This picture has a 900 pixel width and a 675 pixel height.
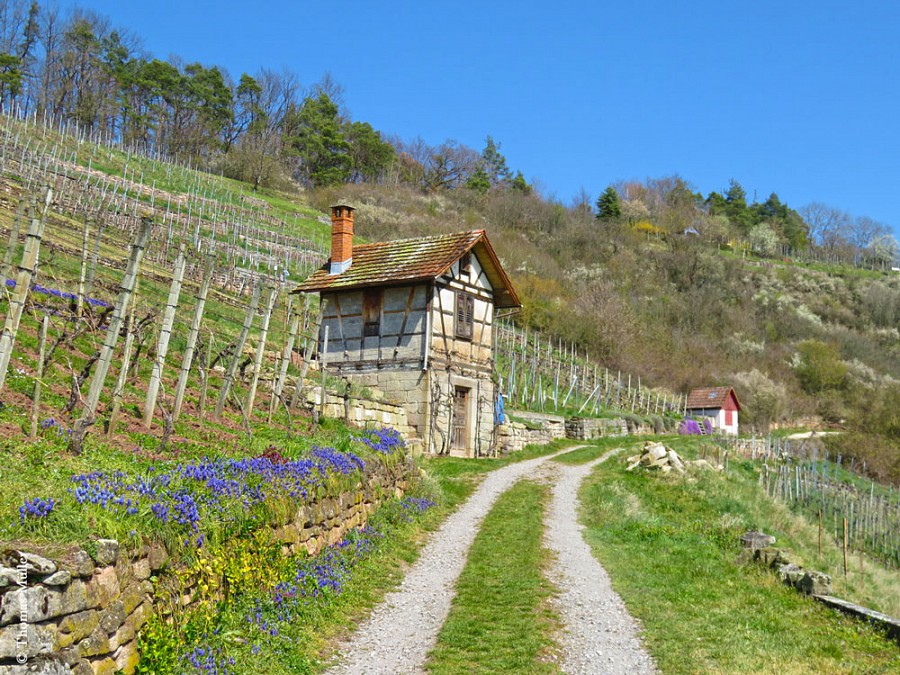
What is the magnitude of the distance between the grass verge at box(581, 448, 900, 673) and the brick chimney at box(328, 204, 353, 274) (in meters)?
11.5

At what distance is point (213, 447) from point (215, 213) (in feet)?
142

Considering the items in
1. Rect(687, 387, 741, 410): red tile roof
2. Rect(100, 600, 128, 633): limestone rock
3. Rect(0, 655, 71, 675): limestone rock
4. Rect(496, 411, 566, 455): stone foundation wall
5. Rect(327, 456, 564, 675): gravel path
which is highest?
Rect(687, 387, 741, 410): red tile roof

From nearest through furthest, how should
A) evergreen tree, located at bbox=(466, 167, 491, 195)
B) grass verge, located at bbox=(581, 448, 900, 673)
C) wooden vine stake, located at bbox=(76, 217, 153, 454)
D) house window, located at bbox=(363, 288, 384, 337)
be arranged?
grass verge, located at bbox=(581, 448, 900, 673), wooden vine stake, located at bbox=(76, 217, 153, 454), house window, located at bbox=(363, 288, 384, 337), evergreen tree, located at bbox=(466, 167, 491, 195)

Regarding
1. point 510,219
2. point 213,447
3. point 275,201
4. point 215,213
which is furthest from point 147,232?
point 510,219

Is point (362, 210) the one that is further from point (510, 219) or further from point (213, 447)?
point (213, 447)

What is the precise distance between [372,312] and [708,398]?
108 feet

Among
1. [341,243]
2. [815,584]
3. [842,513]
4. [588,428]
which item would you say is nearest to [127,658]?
[815,584]

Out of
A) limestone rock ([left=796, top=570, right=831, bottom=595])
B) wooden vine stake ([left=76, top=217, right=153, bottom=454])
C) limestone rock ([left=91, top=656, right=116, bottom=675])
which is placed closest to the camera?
limestone rock ([left=91, top=656, right=116, bottom=675])

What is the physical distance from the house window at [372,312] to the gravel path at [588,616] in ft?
37.2

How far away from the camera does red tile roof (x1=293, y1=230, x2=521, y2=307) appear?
75.8 feet

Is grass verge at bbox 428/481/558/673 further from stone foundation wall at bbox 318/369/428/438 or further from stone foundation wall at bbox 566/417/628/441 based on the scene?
stone foundation wall at bbox 566/417/628/441

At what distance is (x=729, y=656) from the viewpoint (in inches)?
296

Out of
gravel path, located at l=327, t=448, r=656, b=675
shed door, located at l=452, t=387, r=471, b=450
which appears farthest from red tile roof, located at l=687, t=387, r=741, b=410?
gravel path, located at l=327, t=448, r=656, b=675

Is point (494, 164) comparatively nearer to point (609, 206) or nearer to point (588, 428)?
point (609, 206)
